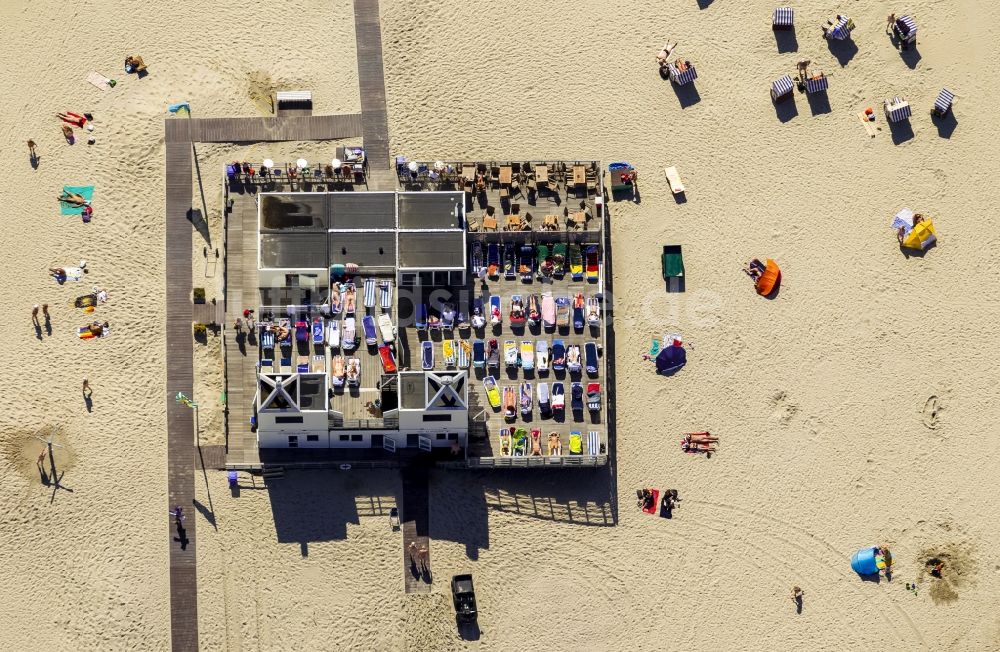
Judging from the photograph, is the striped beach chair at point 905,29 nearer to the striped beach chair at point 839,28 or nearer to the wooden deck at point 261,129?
the striped beach chair at point 839,28

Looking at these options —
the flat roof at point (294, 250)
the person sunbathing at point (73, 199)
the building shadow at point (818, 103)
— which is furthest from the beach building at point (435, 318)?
the building shadow at point (818, 103)

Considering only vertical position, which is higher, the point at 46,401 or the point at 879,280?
the point at 879,280

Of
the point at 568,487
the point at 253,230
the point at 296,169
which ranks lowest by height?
the point at 568,487

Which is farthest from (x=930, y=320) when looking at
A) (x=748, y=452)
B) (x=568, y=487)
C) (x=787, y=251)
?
(x=568, y=487)

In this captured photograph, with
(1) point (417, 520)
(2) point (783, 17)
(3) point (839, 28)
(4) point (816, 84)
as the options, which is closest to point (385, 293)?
(1) point (417, 520)

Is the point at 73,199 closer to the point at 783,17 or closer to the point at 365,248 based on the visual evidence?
the point at 365,248

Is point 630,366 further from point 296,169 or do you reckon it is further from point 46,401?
point 46,401

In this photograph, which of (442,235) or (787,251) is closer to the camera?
(442,235)
